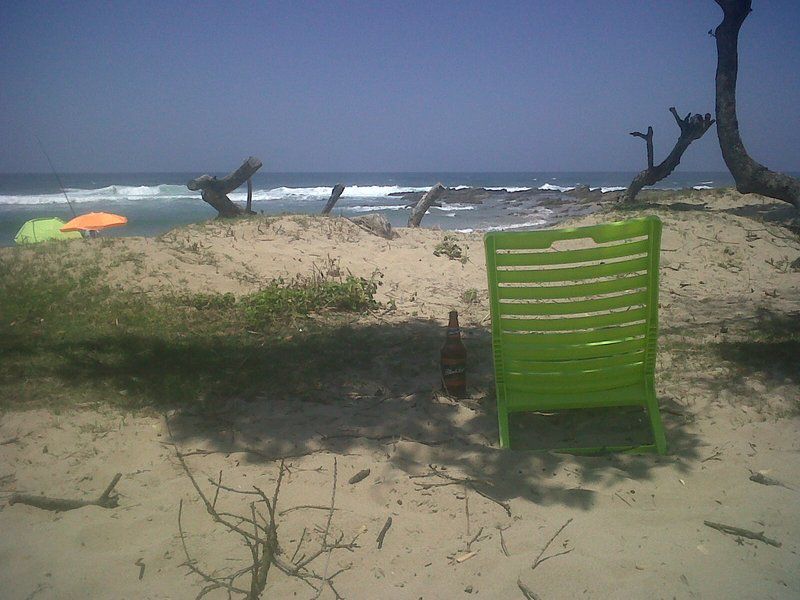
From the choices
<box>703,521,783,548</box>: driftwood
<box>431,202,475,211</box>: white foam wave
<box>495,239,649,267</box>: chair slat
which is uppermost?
<box>495,239,649,267</box>: chair slat

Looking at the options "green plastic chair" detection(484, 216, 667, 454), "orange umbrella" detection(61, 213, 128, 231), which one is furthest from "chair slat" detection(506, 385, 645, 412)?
"orange umbrella" detection(61, 213, 128, 231)

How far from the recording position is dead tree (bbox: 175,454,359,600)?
217 centimetres

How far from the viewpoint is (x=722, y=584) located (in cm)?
209

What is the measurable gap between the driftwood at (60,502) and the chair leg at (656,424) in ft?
9.20

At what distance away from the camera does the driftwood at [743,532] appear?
2295mm

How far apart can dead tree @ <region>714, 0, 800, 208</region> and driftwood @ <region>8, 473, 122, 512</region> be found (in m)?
7.56

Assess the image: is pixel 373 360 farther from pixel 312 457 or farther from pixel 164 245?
pixel 164 245

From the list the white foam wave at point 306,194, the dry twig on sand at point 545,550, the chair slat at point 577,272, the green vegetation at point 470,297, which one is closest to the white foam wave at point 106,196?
the white foam wave at point 306,194

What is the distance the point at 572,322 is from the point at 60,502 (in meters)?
2.81

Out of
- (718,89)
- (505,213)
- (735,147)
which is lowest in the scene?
(505,213)

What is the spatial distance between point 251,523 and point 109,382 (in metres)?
1.99

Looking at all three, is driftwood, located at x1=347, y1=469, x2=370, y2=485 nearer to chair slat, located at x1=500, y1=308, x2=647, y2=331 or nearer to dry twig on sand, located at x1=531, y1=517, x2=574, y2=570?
dry twig on sand, located at x1=531, y1=517, x2=574, y2=570

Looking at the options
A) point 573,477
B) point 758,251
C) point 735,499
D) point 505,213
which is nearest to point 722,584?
point 735,499

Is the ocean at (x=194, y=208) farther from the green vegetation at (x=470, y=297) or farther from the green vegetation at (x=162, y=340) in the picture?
the green vegetation at (x=470, y=297)
